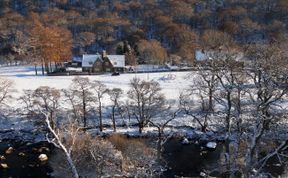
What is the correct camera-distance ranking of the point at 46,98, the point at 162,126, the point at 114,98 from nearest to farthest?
the point at 162,126 → the point at 46,98 → the point at 114,98

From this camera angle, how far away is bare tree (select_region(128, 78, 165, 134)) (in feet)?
119

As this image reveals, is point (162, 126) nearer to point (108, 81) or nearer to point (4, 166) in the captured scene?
point (4, 166)

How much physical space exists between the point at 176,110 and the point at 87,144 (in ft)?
51.9

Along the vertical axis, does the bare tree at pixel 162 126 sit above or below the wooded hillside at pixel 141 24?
below

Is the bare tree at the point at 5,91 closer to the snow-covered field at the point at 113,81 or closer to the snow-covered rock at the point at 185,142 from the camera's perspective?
the snow-covered field at the point at 113,81

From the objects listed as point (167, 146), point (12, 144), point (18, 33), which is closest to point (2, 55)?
point (18, 33)

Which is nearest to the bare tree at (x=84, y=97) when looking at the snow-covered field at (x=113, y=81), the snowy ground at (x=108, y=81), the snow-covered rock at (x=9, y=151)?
the snowy ground at (x=108, y=81)

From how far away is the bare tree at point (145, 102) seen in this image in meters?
36.4

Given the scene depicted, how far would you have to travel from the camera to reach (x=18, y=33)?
78812mm

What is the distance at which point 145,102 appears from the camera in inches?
1458

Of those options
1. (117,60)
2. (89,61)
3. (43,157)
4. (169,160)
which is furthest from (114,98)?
(89,61)

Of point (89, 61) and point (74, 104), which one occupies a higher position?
point (89, 61)

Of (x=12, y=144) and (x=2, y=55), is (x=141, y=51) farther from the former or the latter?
(x=12, y=144)

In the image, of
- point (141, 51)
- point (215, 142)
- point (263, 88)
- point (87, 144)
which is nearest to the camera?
point (263, 88)
